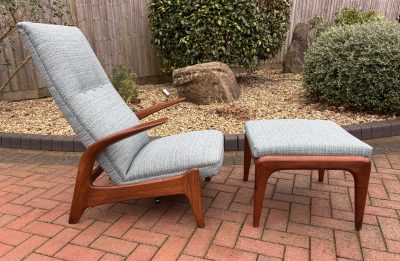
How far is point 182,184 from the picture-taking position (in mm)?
1938

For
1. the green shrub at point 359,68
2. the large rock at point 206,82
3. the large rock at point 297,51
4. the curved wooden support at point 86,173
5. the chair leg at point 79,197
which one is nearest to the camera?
the curved wooden support at point 86,173

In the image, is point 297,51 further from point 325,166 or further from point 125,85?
point 325,166

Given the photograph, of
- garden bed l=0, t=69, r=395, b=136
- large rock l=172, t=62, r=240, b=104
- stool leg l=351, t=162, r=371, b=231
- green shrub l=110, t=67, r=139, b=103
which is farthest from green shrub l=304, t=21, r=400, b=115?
green shrub l=110, t=67, r=139, b=103

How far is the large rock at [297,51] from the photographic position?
6277 mm

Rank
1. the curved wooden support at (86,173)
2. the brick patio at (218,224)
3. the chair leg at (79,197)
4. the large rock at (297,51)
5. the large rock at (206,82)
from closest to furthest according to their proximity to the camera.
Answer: the brick patio at (218,224), the curved wooden support at (86,173), the chair leg at (79,197), the large rock at (206,82), the large rock at (297,51)

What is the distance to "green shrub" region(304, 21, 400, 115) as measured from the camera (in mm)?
3471

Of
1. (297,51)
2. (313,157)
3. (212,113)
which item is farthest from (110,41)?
(313,157)

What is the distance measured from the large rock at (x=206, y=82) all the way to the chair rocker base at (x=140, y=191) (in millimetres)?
2415

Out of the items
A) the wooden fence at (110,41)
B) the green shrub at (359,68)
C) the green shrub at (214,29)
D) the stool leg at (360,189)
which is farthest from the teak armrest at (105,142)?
the wooden fence at (110,41)

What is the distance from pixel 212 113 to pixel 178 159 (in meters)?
2.05

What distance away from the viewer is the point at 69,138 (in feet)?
11.0

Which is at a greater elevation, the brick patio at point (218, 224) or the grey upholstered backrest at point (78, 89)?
the grey upholstered backrest at point (78, 89)

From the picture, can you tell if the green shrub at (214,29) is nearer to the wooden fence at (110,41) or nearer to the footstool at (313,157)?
the wooden fence at (110,41)

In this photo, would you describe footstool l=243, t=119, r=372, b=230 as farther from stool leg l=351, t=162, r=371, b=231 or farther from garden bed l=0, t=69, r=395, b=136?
garden bed l=0, t=69, r=395, b=136
